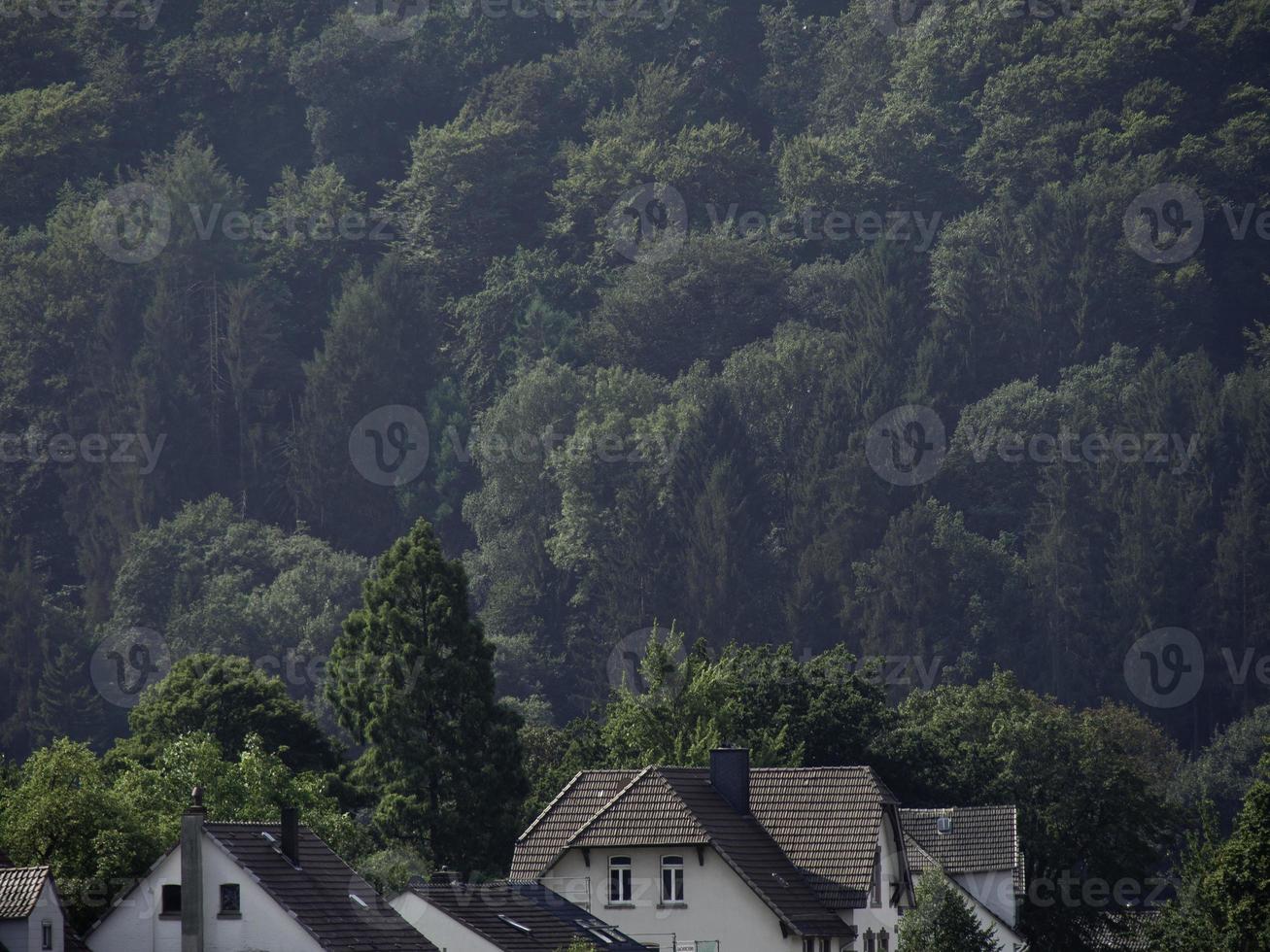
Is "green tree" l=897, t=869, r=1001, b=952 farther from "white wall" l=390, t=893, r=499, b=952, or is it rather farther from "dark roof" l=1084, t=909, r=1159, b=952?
"dark roof" l=1084, t=909, r=1159, b=952

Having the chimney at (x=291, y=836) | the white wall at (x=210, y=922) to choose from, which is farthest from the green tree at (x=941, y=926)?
the white wall at (x=210, y=922)

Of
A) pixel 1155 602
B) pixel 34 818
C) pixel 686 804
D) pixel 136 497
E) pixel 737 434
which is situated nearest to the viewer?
pixel 34 818

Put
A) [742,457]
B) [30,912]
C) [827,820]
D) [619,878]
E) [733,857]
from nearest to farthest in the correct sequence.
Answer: [30,912] → [733,857] → [619,878] → [827,820] → [742,457]

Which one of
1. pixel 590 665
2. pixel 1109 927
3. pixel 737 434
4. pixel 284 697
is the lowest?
pixel 1109 927

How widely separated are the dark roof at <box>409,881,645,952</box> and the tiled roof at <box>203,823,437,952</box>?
5.85 feet

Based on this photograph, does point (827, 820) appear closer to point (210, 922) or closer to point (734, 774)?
point (734, 774)

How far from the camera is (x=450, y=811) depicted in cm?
8331

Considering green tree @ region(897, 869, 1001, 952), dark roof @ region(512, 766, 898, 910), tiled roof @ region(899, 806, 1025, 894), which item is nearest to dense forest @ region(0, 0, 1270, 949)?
tiled roof @ region(899, 806, 1025, 894)

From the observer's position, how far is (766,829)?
66.8 metres

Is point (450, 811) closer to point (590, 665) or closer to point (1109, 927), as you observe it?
point (1109, 927)

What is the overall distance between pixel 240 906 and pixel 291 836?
2.51 m

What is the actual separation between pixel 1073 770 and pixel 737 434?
80.6 meters

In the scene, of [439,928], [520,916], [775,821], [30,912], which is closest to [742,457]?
[775,821]

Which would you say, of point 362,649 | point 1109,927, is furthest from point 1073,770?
point 362,649
